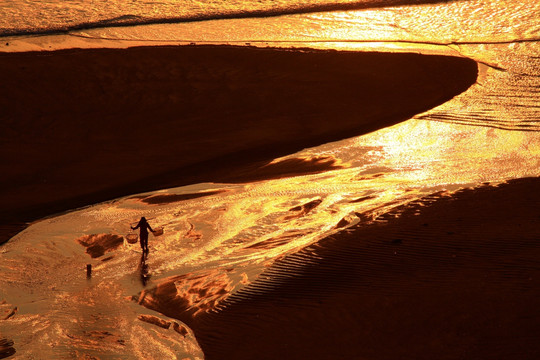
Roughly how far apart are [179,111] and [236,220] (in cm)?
774

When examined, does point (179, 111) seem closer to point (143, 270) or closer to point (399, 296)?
point (143, 270)

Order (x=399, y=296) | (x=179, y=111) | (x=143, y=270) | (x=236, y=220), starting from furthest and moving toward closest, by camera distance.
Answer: (x=179, y=111) < (x=236, y=220) < (x=143, y=270) < (x=399, y=296)

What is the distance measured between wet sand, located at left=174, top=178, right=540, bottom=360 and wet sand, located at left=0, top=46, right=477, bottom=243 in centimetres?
502

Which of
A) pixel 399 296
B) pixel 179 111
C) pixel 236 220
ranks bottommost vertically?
pixel 399 296

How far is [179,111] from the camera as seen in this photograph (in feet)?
80.3

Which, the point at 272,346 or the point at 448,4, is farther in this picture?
the point at 448,4

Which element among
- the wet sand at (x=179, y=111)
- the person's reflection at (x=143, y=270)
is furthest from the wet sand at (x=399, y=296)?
the wet sand at (x=179, y=111)

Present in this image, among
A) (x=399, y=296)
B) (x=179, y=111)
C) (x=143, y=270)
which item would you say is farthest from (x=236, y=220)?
(x=179, y=111)

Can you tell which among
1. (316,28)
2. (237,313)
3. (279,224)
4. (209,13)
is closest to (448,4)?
(316,28)

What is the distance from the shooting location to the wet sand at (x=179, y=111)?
20.4 meters

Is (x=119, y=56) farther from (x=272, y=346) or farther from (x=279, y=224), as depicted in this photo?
(x=272, y=346)

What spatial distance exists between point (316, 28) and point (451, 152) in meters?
14.5

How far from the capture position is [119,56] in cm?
2789

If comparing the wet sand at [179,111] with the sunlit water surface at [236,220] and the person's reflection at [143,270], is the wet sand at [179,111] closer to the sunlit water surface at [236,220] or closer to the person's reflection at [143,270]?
the sunlit water surface at [236,220]
